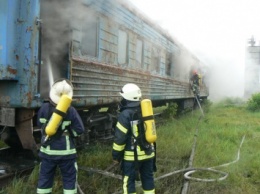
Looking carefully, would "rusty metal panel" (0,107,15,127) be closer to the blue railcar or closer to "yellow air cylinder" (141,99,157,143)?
the blue railcar

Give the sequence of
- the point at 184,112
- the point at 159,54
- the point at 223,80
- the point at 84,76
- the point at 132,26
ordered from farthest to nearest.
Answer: the point at 223,80 < the point at 184,112 < the point at 159,54 < the point at 132,26 < the point at 84,76

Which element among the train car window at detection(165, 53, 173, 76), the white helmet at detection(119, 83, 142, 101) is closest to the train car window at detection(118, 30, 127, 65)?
the white helmet at detection(119, 83, 142, 101)

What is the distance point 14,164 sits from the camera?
15.9 feet

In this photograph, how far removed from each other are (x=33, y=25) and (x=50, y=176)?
192cm

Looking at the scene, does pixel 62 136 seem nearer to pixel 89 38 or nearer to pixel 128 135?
pixel 128 135

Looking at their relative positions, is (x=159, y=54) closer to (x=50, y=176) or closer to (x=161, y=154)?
(x=161, y=154)

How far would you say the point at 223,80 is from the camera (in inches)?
1074

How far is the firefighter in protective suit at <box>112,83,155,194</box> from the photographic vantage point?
11.3 feet

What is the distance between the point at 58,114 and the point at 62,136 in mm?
324

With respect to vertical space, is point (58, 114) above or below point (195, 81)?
below

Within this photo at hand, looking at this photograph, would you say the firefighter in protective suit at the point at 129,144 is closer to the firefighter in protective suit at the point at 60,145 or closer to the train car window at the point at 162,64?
the firefighter in protective suit at the point at 60,145

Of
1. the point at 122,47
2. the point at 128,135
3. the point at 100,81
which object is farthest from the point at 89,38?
the point at 128,135

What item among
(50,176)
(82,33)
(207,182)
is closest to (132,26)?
(82,33)

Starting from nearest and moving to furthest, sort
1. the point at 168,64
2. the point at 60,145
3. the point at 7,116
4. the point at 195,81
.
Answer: the point at 60,145
the point at 7,116
the point at 168,64
the point at 195,81
